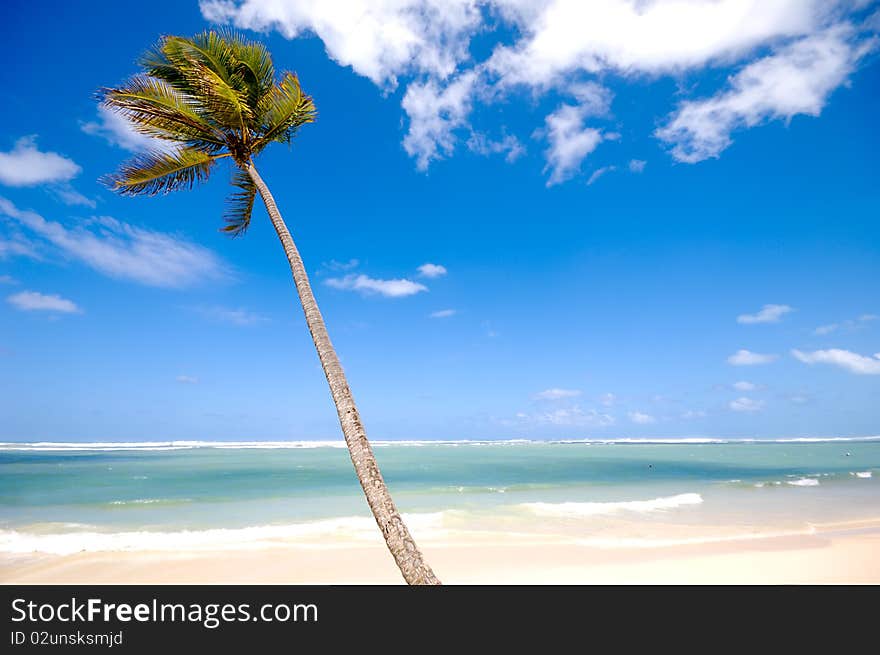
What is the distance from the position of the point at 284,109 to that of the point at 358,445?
542 centimetres

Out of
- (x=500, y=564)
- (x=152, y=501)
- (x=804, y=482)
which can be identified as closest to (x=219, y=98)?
(x=500, y=564)

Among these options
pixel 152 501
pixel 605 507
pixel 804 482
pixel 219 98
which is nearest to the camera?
A: pixel 219 98

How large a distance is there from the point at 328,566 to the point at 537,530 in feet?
24.9

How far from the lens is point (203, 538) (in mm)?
14680

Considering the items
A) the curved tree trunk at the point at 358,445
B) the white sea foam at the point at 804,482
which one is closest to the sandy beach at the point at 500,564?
the curved tree trunk at the point at 358,445

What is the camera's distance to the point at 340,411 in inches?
243

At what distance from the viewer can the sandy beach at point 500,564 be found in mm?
10625

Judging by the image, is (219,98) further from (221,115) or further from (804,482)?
(804,482)

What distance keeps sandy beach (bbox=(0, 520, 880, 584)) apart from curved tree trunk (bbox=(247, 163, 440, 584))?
5917 mm

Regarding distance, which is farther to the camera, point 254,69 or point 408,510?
point 408,510

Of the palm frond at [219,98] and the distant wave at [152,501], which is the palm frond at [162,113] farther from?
the distant wave at [152,501]

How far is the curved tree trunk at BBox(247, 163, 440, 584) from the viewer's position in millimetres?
5379
